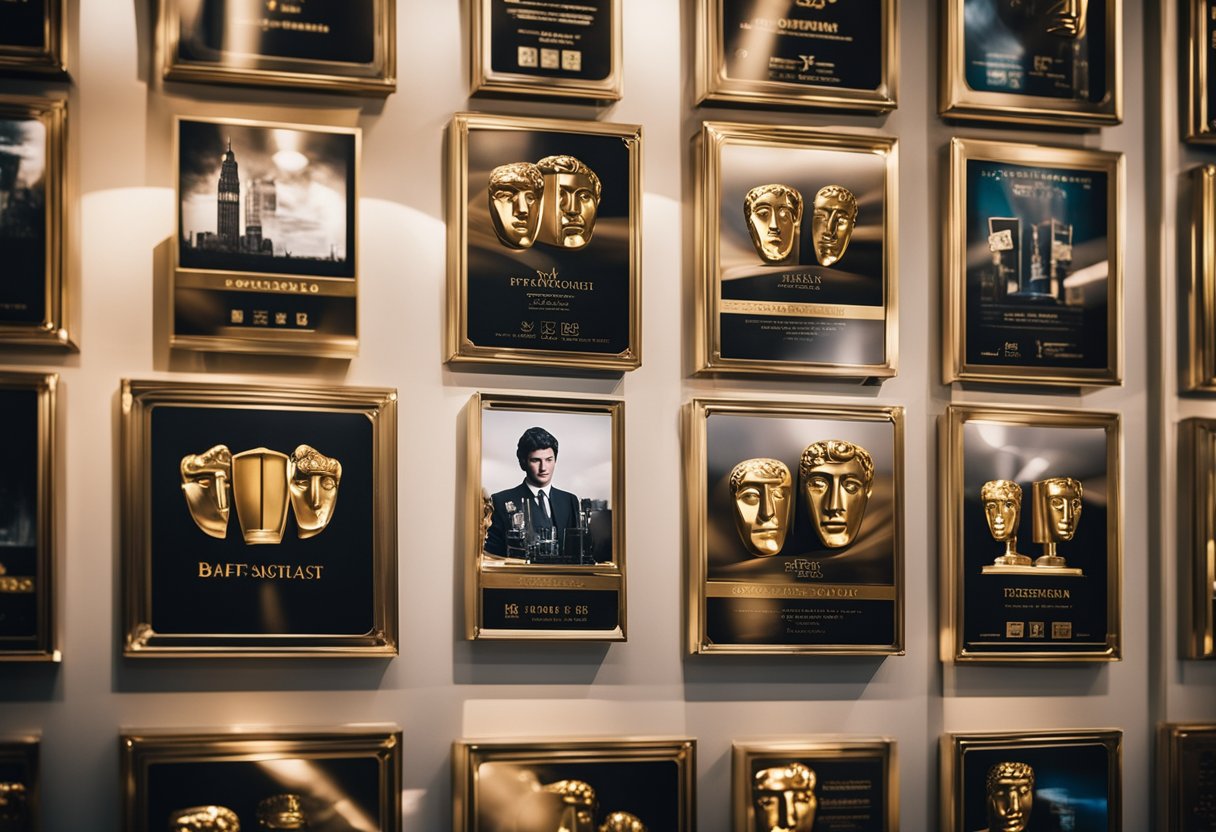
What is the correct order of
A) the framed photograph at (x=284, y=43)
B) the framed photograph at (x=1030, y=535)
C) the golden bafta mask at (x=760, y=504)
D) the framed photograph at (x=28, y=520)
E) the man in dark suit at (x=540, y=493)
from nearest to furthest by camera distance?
the framed photograph at (x=28, y=520) → the framed photograph at (x=284, y=43) → the man in dark suit at (x=540, y=493) → the golden bafta mask at (x=760, y=504) → the framed photograph at (x=1030, y=535)

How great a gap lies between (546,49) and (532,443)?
0.83 meters

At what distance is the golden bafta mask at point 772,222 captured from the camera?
10.5ft

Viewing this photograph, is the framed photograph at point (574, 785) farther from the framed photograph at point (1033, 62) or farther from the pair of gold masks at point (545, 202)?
the framed photograph at point (1033, 62)

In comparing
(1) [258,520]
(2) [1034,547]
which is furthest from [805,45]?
(1) [258,520]

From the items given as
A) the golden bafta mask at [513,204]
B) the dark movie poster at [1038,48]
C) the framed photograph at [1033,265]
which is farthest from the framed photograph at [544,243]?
the dark movie poster at [1038,48]

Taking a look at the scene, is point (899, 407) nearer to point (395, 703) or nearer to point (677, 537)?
point (677, 537)

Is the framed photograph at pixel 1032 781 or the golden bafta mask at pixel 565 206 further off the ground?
the golden bafta mask at pixel 565 206

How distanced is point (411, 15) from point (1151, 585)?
209 cm

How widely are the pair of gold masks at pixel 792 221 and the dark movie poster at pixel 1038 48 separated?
1.42 ft

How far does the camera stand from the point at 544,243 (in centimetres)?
312

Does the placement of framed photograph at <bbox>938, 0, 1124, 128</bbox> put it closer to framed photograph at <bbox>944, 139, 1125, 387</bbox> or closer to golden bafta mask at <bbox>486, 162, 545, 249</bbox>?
framed photograph at <bbox>944, 139, 1125, 387</bbox>

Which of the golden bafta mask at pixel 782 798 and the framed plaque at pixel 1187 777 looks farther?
the framed plaque at pixel 1187 777

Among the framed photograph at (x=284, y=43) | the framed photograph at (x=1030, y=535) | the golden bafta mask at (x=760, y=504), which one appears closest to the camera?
the framed photograph at (x=284, y=43)

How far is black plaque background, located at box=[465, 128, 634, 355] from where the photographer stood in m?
3.08
